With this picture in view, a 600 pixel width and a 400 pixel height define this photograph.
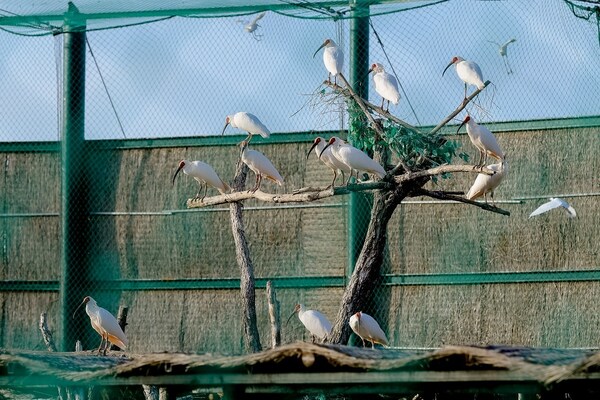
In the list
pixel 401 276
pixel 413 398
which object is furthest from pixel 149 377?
pixel 401 276

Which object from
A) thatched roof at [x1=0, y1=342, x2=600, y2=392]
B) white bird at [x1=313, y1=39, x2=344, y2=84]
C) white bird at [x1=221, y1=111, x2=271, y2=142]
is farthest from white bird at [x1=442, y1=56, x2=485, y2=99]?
thatched roof at [x1=0, y1=342, x2=600, y2=392]

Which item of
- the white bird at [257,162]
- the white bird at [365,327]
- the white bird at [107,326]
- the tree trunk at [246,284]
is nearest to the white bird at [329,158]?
the white bird at [257,162]

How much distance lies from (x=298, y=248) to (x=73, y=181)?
163 centimetres

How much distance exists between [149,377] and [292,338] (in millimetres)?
4514

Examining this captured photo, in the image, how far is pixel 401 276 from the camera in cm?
806

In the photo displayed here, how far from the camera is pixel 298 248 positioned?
27.3ft

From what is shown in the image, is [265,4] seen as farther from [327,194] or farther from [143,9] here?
[327,194]

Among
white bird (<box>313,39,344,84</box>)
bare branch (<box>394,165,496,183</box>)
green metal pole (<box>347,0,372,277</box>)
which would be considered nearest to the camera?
bare branch (<box>394,165,496,183</box>)

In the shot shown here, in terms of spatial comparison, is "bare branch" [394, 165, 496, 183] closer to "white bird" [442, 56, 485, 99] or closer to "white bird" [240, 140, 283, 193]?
"white bird" [442, 56, 485, 99]

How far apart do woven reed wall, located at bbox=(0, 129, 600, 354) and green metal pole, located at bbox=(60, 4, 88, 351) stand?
95 mm

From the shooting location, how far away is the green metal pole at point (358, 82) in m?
7.85

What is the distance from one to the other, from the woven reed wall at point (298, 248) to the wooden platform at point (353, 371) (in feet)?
13.0

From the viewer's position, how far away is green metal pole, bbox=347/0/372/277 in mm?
7852

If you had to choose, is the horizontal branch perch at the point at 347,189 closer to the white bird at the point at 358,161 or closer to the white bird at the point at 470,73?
the white bird at the point at 358,161
